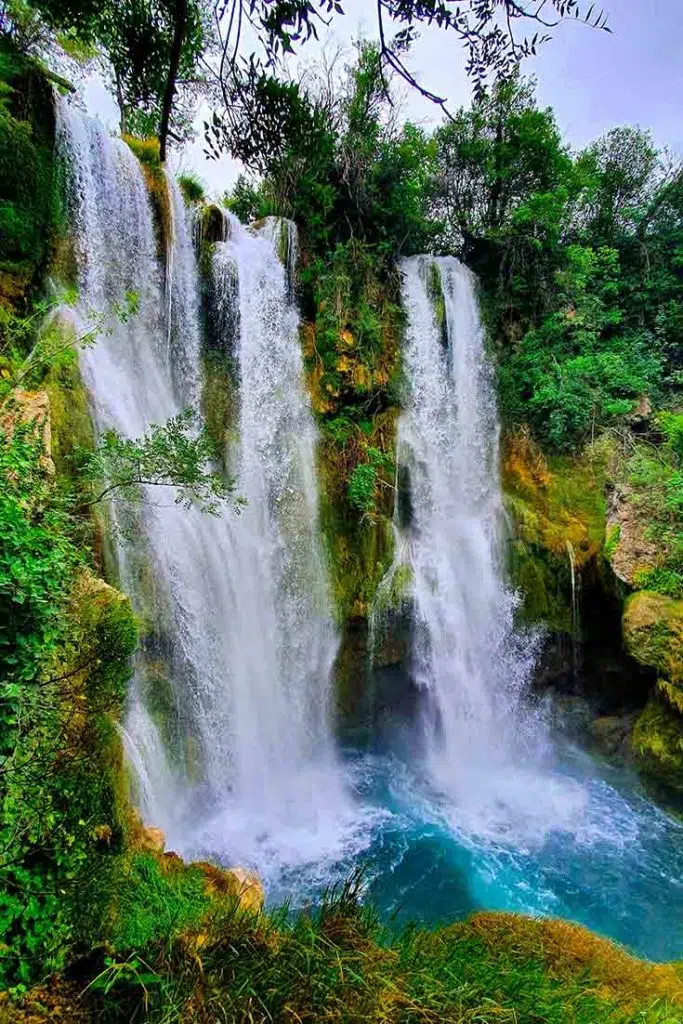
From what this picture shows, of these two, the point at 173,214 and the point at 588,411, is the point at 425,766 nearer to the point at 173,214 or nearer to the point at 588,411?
the point at 588,411

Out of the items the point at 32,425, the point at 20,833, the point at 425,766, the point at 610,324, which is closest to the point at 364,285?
the point at 610,324

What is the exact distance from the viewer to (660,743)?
7.47 metres

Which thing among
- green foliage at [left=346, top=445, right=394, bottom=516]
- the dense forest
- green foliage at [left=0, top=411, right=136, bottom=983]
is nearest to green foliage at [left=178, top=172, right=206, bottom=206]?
the dense forest

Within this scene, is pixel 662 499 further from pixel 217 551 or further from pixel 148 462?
pixel 148 462

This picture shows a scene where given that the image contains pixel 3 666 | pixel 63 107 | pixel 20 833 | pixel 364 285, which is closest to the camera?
pixel 20 833

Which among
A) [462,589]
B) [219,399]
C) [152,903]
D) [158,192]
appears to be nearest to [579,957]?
[152,903]

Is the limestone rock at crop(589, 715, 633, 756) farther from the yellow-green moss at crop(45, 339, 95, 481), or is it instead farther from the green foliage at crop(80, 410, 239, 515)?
the yellow-green moss at crop(45, 339, 95, 481)

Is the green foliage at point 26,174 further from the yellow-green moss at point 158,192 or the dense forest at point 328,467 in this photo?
the yellow-green moss at point 158,192

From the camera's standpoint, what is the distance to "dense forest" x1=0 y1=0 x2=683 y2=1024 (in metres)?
2.60

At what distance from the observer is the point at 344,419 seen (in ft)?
31.5

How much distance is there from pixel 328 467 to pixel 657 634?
602 cm

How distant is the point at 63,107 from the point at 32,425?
6.72 metres

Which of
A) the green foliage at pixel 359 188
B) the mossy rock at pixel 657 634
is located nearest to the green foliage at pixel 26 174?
the green foliage at pixel 359 188

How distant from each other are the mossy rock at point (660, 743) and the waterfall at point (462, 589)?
150 cm
